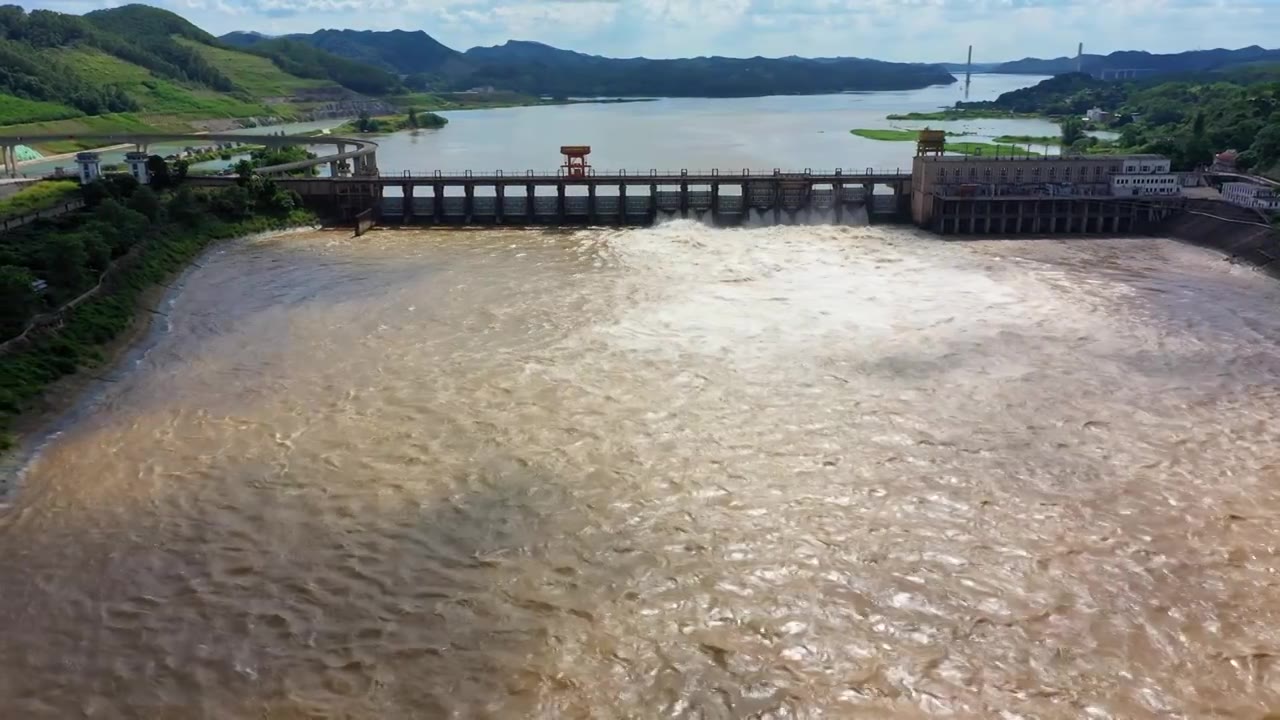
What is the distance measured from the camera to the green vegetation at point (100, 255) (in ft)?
90.2

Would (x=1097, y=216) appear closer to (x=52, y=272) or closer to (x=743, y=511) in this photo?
(x=743, y=511)

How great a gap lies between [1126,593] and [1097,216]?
40921 millimetres

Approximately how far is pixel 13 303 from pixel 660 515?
21.0 m

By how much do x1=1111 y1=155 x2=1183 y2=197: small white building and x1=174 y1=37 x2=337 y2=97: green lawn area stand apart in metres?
137

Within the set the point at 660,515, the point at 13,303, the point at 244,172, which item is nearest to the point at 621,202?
the point at 244,172

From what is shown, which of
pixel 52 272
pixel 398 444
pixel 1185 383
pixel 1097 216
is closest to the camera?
pixel 398 444

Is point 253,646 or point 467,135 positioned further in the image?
point 467,135

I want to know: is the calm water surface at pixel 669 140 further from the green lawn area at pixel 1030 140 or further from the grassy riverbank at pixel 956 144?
Answer: the green lawn area at pixel 1030 140

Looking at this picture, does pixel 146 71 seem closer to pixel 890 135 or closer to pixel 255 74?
pixel 255 74

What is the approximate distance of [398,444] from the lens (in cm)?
2339

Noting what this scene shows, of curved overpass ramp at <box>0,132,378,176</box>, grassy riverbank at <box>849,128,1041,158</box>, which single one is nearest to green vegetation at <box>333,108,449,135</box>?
curved overpass ramp at <box>0,132,378,176</box>

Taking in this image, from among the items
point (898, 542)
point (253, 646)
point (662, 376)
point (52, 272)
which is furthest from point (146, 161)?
point (898, 542)

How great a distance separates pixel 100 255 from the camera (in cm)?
3456

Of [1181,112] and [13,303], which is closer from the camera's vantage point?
[13,303]
